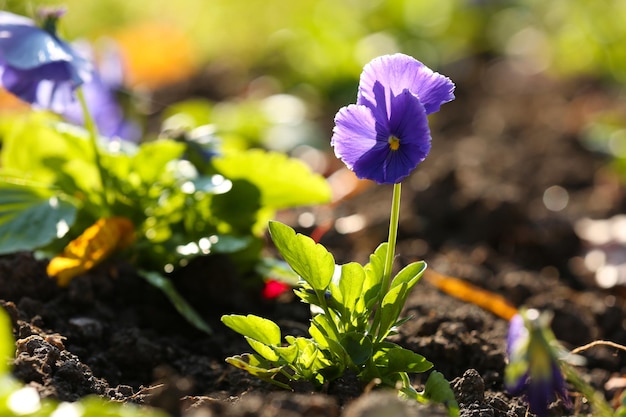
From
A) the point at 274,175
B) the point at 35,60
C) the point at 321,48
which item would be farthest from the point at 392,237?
the point at 321,48

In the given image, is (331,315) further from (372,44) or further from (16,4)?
(372,44)

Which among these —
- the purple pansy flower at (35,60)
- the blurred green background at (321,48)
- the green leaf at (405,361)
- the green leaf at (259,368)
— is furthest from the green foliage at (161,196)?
the blurred green background at (321,48)

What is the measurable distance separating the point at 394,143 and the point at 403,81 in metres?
0.11

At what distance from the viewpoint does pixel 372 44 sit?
543 centimetres

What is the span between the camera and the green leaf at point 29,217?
7.20 feet

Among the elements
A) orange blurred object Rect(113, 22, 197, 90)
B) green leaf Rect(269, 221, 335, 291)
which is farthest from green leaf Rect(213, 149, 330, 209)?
orange blurred object Rect(113, 22, 197, 90)

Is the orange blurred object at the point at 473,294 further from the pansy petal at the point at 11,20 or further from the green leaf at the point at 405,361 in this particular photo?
the pansy petal at the point at 11,20

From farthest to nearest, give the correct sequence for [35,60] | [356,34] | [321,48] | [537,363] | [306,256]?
[356,34] < [321,48] < [35,60] < [306,256] < [537,363]

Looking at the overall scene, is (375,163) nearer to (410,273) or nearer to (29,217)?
(410,273)

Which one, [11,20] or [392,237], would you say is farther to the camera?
[11,20]

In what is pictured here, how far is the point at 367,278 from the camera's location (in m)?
1.76

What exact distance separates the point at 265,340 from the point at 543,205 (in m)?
2.17

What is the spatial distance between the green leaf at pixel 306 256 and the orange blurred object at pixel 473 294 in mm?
977

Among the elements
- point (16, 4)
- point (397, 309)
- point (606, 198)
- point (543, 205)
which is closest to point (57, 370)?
point (397, 309)
